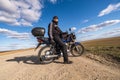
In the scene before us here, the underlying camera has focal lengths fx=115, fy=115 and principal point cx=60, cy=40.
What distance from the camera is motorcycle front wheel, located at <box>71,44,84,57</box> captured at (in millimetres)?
Answer: 7291

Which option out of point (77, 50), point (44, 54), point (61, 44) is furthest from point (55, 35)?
point (77, 50)

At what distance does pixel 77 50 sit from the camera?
7.37 m

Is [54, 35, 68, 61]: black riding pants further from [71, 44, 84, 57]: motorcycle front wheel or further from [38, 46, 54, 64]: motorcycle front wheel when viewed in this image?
[71, 44, 84, 57]: motorcycle front wheel

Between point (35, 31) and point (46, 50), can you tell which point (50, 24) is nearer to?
point (35, 31)

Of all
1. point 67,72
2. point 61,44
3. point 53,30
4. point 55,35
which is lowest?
point 67,72

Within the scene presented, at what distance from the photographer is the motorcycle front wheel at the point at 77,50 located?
729cm

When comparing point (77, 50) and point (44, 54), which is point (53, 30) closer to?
point (44, 54)

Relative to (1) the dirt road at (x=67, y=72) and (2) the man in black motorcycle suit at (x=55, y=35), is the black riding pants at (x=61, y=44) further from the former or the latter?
(1) the dirt road at (x=67, y=72)

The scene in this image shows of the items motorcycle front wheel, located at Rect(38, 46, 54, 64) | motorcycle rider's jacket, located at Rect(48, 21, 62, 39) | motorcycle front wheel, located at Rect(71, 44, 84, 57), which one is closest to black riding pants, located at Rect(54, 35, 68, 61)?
motorcycle rider's jacket, located at Rect(48, 21, 62, 39)

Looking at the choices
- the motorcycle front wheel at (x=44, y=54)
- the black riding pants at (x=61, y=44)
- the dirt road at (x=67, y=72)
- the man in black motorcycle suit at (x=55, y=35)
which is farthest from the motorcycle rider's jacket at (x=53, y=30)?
the dirt road at (x=67, y=72)

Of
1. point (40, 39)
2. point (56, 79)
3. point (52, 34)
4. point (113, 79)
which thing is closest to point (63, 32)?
point (52, 34)

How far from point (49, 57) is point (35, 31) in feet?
5.18

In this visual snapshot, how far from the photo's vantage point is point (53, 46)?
20.4ft

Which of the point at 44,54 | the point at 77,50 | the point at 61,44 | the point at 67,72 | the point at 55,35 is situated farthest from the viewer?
the point at 77,50
